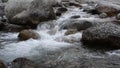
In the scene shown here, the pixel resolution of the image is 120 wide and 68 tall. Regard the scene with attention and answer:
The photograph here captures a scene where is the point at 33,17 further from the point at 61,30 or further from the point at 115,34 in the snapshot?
the point at 115,34

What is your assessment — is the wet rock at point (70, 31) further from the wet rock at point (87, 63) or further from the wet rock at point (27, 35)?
the wet rock at point (87, 63)

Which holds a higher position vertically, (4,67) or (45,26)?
(4,67)

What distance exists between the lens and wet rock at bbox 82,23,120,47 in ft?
26.5

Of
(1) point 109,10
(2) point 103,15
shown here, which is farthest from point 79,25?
(1) point 109,10

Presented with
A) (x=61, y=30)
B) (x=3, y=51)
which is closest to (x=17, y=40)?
(x=3, y=51)

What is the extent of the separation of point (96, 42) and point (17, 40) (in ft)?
8.77

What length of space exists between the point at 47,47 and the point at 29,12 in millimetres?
3493

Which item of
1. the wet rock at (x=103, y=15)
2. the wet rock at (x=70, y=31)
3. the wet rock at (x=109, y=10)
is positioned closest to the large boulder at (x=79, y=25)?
the wet rock at (x=70, y=31)

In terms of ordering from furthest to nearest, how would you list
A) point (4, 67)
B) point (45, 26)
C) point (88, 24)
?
point (45, 26), point (88, 24), point (4, 67)

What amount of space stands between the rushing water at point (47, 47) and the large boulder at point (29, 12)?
113 centimetres

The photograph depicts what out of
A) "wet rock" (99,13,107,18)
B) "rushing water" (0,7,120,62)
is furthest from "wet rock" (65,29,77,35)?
"wet rock" (99,13,107,18)

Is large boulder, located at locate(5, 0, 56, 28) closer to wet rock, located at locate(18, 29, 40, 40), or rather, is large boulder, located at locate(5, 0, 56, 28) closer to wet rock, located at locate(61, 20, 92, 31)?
wet rock, located at locate(61, 20, 92, 31)

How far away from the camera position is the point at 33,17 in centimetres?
1132

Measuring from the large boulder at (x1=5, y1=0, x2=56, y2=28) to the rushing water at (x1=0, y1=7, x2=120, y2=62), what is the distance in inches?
44.4
